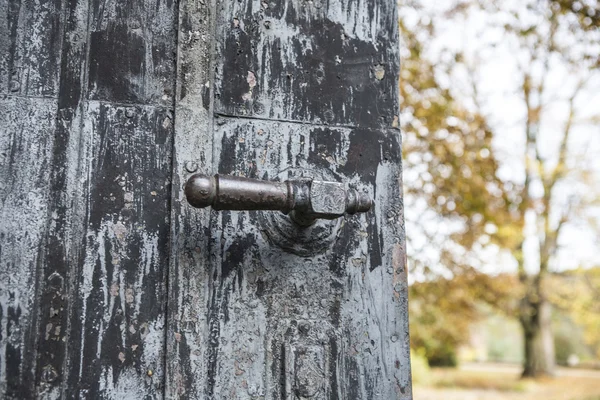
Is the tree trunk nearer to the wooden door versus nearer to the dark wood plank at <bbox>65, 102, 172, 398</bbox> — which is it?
the wooden door

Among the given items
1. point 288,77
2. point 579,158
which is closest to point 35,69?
point 288,77

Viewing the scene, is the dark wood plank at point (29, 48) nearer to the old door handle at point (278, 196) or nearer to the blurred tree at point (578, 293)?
the old door handle at point (278, 196)

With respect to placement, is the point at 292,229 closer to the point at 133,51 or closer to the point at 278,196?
the point at 278,196

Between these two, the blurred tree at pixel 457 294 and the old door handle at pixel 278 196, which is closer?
the old door handle at pixel 278 196

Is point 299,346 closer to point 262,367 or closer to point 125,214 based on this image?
point 262,367

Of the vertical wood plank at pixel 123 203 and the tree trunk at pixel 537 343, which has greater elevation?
the vertical wood plank at pixel 123 203

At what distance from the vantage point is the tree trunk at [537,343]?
45.5 ft

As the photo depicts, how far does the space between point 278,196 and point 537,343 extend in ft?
48.5

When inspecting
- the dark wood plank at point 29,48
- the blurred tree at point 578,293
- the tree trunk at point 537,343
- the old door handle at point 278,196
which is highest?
the dark wood plank at point 29,48

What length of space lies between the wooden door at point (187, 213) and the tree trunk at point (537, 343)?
1408cm

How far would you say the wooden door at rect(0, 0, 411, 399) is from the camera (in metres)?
0.81

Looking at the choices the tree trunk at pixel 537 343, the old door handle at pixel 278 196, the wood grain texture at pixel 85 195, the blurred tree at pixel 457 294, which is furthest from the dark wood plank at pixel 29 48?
the tree trunk at pixel 537 343

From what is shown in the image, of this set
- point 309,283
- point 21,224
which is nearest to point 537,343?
point 309,283

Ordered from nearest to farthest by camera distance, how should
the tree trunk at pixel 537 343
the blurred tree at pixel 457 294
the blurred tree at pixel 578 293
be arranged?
the blurred tree at pixel 457 294 < the blurred tree at pixel 578 293 < the tree trunk at pixel 537 343
